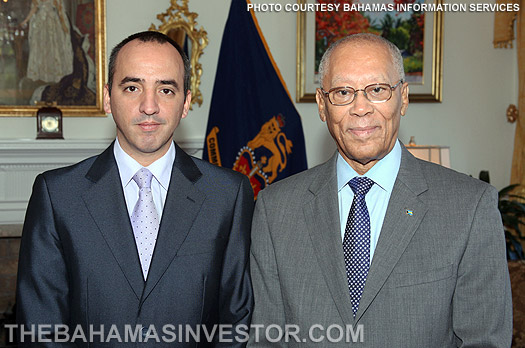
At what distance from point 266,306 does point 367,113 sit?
0.65m

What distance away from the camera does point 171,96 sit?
1.80 metres

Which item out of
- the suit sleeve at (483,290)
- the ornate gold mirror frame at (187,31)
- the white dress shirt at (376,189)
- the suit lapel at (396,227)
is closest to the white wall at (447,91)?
the ornate gold mirror frame at (187,31)

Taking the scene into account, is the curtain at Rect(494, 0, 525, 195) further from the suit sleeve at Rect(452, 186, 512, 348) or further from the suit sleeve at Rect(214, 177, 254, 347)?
the suit sleeve at Rect(214, 177, 254, 347)

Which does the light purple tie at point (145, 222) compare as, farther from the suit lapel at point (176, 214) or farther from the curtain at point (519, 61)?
the curtain at point (519, 61)

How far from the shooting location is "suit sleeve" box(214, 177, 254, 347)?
1.80 metres

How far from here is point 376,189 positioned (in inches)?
69.9

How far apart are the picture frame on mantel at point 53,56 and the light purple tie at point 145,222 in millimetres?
2797

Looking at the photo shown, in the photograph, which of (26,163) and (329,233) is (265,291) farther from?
(26,163)

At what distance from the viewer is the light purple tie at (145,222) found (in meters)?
1.76

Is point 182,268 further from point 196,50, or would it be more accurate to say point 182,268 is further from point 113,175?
point 196,50

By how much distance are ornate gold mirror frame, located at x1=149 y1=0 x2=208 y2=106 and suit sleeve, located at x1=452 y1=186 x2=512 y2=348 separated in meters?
3.21

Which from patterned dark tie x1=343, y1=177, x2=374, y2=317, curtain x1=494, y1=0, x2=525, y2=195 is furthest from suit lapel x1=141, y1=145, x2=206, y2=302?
curtain x1=494, y1=0, x2=525, y2=195

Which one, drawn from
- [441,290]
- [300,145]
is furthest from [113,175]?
[300,145]

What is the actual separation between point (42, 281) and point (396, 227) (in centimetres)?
103
